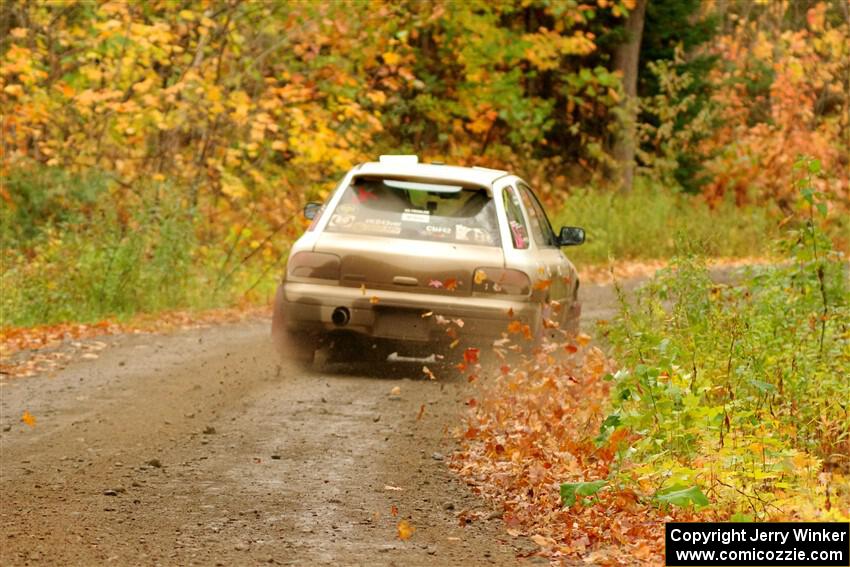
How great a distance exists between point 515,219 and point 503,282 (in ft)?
2.70

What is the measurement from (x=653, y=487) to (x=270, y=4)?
16216mm

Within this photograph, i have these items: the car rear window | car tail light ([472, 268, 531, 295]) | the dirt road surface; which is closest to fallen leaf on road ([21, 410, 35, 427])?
the dirt road surface

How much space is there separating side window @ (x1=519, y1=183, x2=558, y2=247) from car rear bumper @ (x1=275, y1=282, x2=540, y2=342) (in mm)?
1279

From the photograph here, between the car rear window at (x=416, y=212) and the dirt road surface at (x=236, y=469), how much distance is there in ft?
4.06

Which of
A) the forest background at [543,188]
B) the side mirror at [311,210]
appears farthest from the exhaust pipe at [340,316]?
the side mirror at [311,210]

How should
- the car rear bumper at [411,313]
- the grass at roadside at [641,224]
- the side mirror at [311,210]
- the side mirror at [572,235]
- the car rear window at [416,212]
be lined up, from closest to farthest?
1. the car rear bumper at [411,313]
2. the car rear window at [416,212]
3. the side mirror at [311,210]
4. the side mirror at [572,235]
5. the grass at roadside at [641,224]

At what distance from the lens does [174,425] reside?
33.5 feet

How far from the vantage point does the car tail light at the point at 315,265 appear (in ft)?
39.3

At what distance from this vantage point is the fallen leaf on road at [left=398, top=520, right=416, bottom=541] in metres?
7.05

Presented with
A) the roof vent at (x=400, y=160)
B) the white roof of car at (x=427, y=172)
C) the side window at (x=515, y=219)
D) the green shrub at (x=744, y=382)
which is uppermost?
the roof vent at (x=400, y=160)

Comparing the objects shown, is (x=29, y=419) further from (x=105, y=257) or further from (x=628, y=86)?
(x=628, y=86)

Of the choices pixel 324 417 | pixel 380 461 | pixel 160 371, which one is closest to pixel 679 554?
pixel 380 461

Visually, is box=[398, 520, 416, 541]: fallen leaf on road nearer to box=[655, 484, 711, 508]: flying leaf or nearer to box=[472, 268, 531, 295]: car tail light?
box=[655, 484, 711, 508]: flying leaf

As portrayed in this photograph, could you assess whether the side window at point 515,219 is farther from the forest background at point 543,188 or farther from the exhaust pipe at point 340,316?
the exhaust pipe at point 340,316
